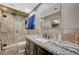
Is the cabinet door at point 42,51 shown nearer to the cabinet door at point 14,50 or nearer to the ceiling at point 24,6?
the cabinet door at point 14,50

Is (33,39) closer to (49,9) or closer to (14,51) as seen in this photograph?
(14,51)

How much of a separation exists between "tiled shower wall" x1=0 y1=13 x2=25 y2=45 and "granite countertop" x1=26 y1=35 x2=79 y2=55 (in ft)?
0.49

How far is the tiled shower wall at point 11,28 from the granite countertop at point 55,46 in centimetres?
15

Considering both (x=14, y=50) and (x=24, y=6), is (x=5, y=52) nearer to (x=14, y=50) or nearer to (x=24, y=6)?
(x=14, y=50)

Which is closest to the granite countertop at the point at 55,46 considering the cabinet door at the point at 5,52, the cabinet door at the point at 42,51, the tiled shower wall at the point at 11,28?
the cabinet door at the point at 42,51

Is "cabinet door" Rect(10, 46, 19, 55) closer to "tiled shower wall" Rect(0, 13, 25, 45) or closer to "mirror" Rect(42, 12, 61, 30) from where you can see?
"tiled shower wall" Rect(0, 13, 25, 45)

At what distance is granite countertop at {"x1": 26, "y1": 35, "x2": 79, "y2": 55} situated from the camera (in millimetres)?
1564

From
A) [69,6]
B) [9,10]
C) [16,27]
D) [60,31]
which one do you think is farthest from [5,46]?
[69,6]

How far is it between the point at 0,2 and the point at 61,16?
0.92 m

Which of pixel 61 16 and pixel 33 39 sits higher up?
pixel 61 16

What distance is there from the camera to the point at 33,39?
168cm

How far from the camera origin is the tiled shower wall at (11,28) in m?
1.66

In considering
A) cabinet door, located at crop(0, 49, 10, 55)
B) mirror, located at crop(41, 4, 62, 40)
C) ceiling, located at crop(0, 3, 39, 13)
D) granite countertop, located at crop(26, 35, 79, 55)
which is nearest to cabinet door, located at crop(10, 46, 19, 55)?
cabinet door, located at crop(0, 49, 10, 55)
